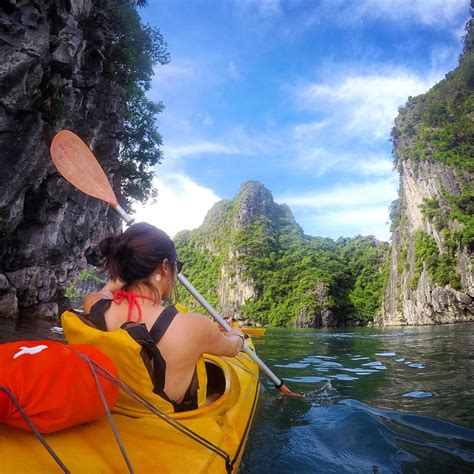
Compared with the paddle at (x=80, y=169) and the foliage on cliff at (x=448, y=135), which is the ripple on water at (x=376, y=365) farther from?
the foliage on cliff at (x=448, y=135)

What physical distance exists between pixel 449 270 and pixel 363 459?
109 ft

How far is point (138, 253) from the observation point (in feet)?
6.02

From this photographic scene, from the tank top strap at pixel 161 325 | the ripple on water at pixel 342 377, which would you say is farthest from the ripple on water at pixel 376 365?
the tank top strap at pixel 161 325

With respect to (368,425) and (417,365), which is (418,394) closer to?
(368,425)

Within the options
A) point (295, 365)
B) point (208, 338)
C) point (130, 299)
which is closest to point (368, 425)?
point (208, 338)

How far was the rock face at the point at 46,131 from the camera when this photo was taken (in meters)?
8.76

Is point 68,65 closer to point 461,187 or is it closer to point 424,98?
point 461,187

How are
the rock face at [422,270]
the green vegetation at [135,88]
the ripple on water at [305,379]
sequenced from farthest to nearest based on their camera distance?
the rock face at [422,270]
the green vegetation at [135,88]
the ripple on water at [305,379]

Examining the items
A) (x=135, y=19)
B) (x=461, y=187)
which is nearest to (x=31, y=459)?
(x=135, y=19)

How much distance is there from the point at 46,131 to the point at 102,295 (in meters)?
10.6

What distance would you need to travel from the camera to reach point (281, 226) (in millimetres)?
85938

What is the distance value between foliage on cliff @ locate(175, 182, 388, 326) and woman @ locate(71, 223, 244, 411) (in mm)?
48027

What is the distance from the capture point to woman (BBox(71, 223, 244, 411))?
167 cm

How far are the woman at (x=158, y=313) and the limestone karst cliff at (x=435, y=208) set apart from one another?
31006 mm
